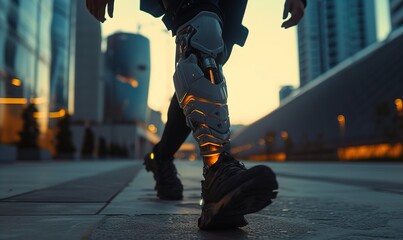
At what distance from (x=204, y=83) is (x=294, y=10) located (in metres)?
0.62

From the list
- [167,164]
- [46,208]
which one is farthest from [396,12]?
[46,208]

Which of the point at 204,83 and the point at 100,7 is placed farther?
the point at 100,7

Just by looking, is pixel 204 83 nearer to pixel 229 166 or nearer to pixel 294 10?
pixel 229 166

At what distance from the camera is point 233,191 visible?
4.02 feet

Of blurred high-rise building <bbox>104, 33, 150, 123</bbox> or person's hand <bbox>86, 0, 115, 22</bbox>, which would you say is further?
blurred high-rise building <bbox>104, 33, 150, 123</bbox>

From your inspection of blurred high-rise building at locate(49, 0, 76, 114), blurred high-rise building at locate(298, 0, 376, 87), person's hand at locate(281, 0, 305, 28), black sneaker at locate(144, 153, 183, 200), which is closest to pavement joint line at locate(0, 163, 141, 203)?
black sneaker at locate(144, 153, 183, 200)

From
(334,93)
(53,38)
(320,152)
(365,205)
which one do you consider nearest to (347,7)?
(334,93)

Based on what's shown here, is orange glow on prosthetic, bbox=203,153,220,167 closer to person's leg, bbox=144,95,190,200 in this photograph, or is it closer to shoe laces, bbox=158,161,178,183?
person's leg, bbox=144,95,190,200

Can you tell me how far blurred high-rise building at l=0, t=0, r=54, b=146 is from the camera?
61.1 ft

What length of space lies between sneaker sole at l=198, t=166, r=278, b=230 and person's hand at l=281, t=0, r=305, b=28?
3.06ft

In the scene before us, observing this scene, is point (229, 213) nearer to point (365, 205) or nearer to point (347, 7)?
point (365, 205)

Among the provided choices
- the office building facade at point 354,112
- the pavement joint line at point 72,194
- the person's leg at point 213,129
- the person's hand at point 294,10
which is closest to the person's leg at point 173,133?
the pavement joint line at point 72,194

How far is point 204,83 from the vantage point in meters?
1.51

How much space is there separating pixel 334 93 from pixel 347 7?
139 ft
